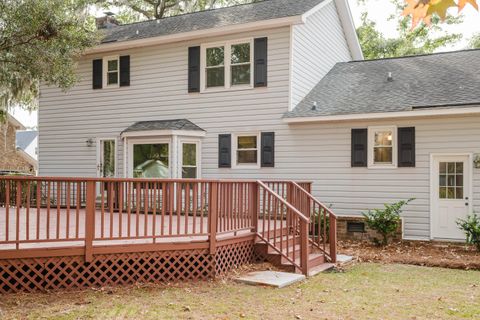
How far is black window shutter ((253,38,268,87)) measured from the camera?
41.4ft

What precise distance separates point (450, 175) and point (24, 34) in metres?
10.2

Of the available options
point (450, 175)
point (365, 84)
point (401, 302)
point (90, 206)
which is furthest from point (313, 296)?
point (365, 84)

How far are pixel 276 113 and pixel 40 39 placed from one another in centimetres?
600

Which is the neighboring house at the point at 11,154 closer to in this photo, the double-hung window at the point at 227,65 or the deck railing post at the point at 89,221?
the double-hung window at the point at 227,65

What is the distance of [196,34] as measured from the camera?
13164 mm

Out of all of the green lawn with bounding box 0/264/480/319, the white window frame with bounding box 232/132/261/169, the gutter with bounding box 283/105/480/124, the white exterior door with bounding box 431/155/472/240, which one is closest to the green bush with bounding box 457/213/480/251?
the white exterior door with bounding box 431/155/472/240

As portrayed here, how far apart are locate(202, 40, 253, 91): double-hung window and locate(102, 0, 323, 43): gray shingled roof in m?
0.64

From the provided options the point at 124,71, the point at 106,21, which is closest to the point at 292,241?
the point at 124,71

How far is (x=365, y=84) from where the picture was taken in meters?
13.3

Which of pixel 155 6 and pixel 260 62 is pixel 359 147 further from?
pixel 155 6

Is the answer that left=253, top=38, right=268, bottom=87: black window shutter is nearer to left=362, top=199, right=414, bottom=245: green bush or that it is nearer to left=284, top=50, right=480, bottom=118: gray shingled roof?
left=284, top=50, right=480, bottom=118: gray shingled roof

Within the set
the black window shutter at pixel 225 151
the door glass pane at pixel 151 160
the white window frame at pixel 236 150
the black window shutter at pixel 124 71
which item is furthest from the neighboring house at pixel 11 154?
the white window frame at pixel 236 150

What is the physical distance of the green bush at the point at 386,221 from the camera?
34.7 feet

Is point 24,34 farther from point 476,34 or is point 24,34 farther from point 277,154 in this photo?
point 476,34
